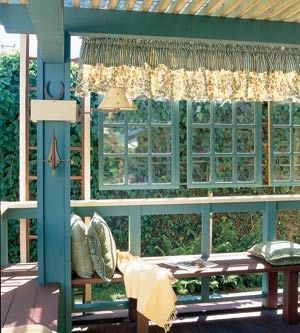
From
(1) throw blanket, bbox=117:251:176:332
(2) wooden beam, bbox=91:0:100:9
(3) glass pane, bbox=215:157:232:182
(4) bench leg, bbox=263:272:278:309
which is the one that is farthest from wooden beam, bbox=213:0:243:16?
(4) bench leg, bbox=263:272:278:309

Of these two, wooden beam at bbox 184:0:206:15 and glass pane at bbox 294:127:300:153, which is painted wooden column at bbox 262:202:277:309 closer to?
glass pane at bbox 294:127:300:153

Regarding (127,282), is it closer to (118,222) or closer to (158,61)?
(118,222)

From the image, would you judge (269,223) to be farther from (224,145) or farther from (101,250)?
(101,250)

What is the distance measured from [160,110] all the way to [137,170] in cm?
69

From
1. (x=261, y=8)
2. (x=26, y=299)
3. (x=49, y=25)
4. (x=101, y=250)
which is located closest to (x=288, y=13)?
(x=261, y=8)

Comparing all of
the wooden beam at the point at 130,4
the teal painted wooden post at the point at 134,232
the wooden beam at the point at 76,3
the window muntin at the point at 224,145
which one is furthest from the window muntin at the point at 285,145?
the wooden beam at the point at 76,3

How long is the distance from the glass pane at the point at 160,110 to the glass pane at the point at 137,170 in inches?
17.6

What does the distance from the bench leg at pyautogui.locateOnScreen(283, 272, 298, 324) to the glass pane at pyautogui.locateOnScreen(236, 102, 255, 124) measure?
5.64 ft

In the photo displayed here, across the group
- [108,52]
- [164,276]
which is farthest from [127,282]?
[108,52]

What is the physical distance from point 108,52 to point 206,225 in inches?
81.4

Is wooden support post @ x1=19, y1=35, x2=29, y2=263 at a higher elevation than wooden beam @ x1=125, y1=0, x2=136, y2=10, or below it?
below

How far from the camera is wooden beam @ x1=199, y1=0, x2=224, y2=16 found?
3.57 m

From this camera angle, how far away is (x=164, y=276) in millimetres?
3582

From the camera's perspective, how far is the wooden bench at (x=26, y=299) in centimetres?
293
